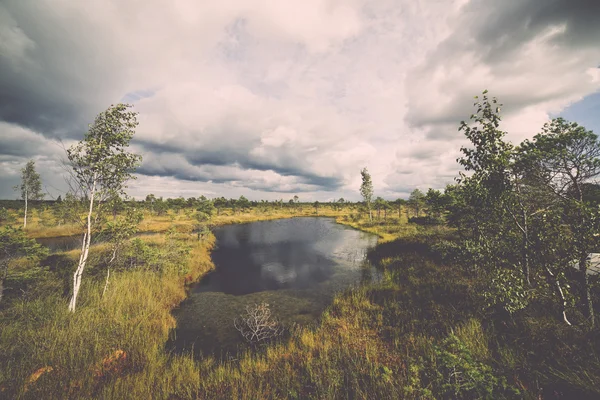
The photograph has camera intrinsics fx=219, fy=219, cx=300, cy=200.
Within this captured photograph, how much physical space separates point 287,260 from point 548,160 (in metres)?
25.3

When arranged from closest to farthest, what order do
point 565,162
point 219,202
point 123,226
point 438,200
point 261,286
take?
point 565,162 → point 123,226 → point 261,286 → point 438,200 → point 219,202

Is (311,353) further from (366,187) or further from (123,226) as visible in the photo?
(366,187)

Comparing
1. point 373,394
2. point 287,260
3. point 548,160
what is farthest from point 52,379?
point 287,260

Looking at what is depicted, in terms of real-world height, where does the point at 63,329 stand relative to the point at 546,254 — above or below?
below

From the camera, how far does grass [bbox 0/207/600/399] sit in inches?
216

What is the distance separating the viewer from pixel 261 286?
64.0ft

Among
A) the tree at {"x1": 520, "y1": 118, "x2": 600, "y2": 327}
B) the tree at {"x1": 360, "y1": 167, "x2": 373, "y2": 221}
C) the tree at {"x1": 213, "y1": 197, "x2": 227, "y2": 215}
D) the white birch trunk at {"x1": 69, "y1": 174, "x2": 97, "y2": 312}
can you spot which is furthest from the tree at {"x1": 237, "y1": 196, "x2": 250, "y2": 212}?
the tree at {"x1": 520, "y1": 118, "x2": 600, "y2": 327}

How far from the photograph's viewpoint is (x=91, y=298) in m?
11.2

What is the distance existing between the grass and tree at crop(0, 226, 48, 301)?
668 millimetres

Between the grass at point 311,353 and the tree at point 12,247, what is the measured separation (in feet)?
2.19

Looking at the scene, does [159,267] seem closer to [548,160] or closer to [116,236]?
[116,236]

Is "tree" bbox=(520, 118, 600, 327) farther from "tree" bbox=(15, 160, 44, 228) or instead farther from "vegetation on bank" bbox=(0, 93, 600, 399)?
"tree" bbox=(15, 160, 44, 228)

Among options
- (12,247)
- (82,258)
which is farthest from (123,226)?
(12,247)

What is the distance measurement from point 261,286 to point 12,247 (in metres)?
14.6
